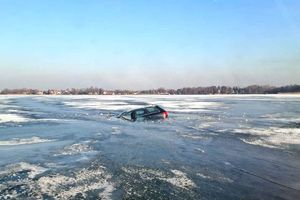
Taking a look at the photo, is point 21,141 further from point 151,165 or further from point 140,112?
point 140,112

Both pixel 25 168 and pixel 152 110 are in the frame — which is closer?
pixel 25 168

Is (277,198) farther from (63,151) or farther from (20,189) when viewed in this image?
(63,151)

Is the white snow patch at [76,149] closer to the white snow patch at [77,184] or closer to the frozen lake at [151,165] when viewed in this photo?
the frozen lake at [151,165]

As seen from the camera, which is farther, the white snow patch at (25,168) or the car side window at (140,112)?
the car side window at (140,112)

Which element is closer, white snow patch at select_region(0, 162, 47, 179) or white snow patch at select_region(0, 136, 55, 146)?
white snow patch at select_region(0, 162, 47, 179)

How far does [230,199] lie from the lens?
6.61m

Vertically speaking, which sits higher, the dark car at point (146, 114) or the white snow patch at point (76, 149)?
the dark car at point (146, 114)

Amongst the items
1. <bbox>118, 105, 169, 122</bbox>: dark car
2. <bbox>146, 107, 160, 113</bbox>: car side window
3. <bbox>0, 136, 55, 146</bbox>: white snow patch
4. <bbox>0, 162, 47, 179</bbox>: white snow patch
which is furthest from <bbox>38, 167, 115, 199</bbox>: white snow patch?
<bbox>146, 107, 160, 113</bbox>: car side window

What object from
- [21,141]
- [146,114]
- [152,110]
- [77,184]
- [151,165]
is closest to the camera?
[77,184]

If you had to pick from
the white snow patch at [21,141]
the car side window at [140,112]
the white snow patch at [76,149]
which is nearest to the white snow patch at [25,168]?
the white snow patch at [76,149]

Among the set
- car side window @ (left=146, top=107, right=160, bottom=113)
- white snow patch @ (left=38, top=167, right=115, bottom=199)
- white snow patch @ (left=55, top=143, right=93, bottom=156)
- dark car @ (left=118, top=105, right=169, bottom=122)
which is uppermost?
car side window @ (left=146, top=107, right=160, bottom=113)

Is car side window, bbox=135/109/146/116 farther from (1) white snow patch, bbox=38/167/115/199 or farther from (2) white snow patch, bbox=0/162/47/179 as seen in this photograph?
(1) white snow patch, bbox=38/167/115/199

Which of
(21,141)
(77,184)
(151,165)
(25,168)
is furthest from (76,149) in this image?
(77,184)

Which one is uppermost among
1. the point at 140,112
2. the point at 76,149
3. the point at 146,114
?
the point at 140,112
